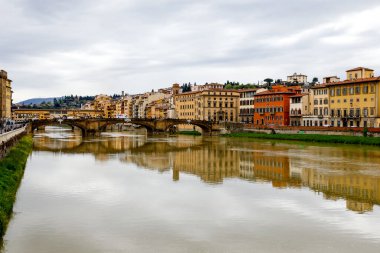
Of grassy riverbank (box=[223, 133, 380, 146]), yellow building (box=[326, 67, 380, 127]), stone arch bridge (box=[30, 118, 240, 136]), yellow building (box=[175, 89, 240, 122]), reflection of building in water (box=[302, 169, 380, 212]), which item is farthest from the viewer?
yellow building (box=[175, 89, 240, 122])

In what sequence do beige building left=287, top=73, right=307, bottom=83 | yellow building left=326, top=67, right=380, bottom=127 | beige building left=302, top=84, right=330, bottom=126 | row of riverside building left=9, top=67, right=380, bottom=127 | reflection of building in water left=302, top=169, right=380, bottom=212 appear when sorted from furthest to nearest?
beige building left=287, top=73, right=307, bottom=83, beige building left=302, top=84, right=330, bottom=126, row of riverside building left=9, top=67, right=380, bottom=127, yellow building left=326, top=67, right=380, bottom=127, reflection of building in water left=302, top=169, right=380, bottom=212

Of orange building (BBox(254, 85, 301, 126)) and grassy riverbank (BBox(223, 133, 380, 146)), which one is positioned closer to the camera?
grassy riverbank (BBox(223, 133, 380, 146))

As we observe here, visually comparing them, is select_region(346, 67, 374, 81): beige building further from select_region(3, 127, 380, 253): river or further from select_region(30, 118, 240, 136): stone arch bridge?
select_region(3, 127, 380, 253): river

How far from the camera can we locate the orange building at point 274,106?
235 ft

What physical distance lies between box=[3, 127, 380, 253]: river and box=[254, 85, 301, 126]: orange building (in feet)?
132

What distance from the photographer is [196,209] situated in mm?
17766

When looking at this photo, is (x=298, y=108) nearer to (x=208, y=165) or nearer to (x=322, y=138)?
→ (x=322, y=138)

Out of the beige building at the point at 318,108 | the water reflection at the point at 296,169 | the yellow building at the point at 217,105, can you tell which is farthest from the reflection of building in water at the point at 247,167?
the yellow building at the point at 217,105

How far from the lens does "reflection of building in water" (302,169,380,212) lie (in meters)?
19.4

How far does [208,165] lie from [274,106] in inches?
1688

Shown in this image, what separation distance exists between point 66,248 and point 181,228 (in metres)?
3.78

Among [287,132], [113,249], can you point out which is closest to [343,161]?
[113,249]

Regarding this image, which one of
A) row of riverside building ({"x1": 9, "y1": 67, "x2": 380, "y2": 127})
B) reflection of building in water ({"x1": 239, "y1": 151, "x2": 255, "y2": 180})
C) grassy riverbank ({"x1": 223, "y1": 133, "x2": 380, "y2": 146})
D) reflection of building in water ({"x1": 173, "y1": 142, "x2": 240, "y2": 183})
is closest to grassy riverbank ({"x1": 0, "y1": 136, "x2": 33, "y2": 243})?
reflection of building in water ({"x1": 173, "y1": 142, "x2": 240, "y2": 183})

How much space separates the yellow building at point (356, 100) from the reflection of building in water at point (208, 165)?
23.0 meters
